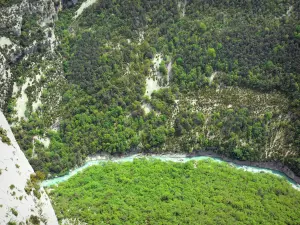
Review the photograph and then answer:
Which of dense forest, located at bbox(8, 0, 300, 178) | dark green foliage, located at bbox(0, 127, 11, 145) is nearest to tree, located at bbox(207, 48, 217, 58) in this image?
dense forest, located at bbox(8, 0, 300, 178)

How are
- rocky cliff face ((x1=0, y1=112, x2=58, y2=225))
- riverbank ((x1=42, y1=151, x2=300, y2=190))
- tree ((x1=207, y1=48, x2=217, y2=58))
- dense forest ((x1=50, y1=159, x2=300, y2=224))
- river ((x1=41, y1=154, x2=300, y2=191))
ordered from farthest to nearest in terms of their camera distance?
tree ((x1=207, y1=48, x2=217, y2=58)), riverbank ((x1=42, y1=151, x2=300, y2=190)), river ((x1=41, y1=154, x2=300, y2=191)), dense forest ((x1=50, y1=159, x2=300, y2=224)), rocky cliff face ((x1=0, y1=112, x2=58, y2=225))

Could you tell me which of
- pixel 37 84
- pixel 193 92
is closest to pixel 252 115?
pixel 193 92

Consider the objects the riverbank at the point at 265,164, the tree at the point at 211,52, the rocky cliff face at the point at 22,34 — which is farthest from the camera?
the tree at the point at 211,52

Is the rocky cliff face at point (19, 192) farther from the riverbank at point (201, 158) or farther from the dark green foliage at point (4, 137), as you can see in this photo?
the riverbank at point (201, 158)

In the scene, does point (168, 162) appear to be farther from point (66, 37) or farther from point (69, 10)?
point (69, 10)

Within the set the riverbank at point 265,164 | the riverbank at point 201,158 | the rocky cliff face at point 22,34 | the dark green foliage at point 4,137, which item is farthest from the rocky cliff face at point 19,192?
the riverbank at point 265,164

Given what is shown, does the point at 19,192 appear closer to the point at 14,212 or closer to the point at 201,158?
the point at 14,212

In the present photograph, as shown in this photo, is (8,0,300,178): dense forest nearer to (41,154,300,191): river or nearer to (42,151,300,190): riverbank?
(42,151,300,190): riverbank
